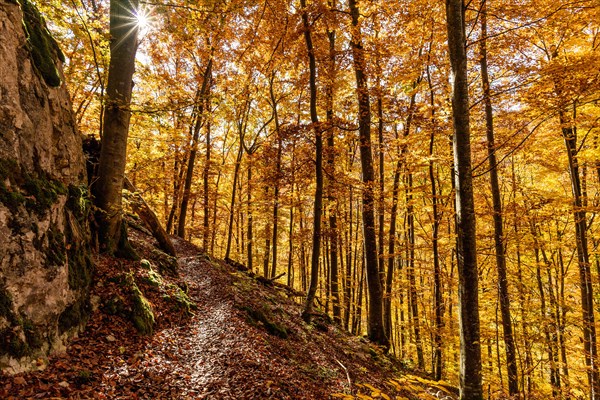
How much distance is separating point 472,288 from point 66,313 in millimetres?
5495

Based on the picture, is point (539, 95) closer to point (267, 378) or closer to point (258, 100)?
point (267, 378)

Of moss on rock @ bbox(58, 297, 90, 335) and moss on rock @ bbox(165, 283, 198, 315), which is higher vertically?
moss on rock @ bbox(58, 297, 90, 335)

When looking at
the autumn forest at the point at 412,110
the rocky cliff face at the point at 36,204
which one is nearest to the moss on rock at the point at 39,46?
the rocky cliff face at the point at 36,204

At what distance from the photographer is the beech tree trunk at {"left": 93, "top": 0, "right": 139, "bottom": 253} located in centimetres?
587

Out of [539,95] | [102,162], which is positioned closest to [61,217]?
[102,162]

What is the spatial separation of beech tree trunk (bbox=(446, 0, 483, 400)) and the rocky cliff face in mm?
5240

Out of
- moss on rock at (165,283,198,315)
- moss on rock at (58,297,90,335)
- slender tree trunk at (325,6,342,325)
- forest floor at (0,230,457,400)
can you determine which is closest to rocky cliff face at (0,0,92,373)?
moss on rock at (58,297,90,335)

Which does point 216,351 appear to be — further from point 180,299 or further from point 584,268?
point 584,268

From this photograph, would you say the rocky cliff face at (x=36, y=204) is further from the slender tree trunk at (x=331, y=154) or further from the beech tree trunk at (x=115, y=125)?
the slender tree trunk at (x=331, y=154)

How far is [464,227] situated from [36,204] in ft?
18.7

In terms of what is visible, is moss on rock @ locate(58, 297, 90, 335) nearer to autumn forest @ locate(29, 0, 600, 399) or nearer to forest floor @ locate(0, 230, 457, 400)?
forest floor @ locate(0, 230, 457, 400)

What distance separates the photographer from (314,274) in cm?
885

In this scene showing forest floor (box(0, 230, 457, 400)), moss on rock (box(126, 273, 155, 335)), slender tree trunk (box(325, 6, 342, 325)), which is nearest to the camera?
forest floor (box(0, 230, 457, 400))

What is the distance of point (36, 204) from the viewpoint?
3.83 meters
